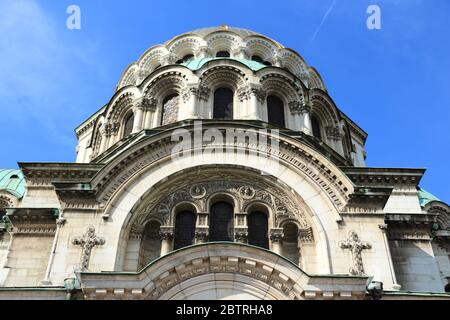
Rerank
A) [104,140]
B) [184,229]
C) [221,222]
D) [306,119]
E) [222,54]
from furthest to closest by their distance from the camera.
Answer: [222,54], [104,140], [306,119], [221,222], [184,229]

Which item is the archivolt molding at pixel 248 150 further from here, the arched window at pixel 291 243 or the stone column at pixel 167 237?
the stone column at pixel 167 237

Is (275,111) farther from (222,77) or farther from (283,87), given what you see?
(222,77)

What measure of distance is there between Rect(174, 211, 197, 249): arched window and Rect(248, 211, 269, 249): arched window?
6.59 feet

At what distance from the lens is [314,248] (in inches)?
725

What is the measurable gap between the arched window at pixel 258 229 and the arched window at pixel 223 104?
6.41 m

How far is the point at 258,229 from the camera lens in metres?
19.5

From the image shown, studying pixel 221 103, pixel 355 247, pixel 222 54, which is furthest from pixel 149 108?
pixel 355 247

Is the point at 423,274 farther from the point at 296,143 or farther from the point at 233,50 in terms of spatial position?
the point at 233,50

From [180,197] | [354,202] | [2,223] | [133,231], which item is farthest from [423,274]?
[2,223]

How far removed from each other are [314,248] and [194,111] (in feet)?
29.4

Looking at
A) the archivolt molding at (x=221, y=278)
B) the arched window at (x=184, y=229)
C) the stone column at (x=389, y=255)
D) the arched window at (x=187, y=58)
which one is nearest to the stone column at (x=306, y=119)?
the stone column at (x=389, y=255)

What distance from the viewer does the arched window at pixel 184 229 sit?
1911 cm

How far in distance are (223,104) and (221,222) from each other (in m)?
7.63

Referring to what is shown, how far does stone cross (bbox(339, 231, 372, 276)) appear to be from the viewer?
686 inches
